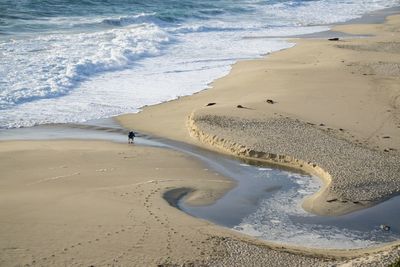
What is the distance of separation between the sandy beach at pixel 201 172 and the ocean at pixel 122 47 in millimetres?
1578

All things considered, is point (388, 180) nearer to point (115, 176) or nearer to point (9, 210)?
point (115, 176)

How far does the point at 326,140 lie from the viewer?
1216 centimetres

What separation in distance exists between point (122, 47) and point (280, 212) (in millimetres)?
15623

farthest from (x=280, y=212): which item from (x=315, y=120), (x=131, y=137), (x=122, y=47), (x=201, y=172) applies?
(x=122, y=47)

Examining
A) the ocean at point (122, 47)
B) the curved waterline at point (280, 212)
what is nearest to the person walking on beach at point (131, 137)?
the curved waterline at point (280, 212)

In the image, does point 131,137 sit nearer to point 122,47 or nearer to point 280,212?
point 280,212

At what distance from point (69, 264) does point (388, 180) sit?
563 centimetres

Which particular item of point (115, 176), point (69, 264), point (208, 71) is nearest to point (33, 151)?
point (115, 176)

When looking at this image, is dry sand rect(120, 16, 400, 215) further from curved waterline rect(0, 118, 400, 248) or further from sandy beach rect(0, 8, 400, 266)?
curved waterline rect(0, 118, 400, 248)

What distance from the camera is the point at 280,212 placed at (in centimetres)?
930

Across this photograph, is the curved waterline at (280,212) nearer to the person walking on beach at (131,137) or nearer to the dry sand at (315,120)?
the dry sand at (315,120)

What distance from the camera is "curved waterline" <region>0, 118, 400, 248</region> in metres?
8.46

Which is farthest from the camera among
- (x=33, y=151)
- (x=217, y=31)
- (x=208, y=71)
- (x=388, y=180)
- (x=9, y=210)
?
(x=217, y=31)

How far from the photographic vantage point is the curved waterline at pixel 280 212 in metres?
8.46
